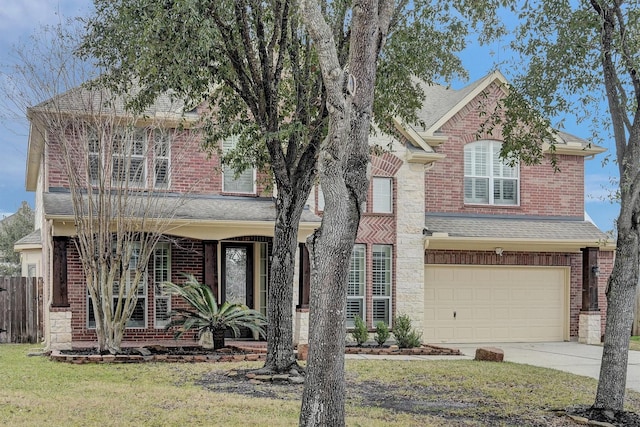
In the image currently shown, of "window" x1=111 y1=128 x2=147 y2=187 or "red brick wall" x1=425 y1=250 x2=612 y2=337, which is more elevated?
"window" x1=111 y1=128 x2=147 y2=187

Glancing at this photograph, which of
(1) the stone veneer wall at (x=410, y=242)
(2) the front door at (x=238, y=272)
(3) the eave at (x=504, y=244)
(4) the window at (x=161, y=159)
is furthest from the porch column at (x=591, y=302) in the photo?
(4) the window at (x=161, y=159)

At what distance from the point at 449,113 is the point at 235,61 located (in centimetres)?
1020

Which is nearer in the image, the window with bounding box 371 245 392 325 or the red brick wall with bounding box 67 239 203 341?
the red brick wall with bounding box 67 239 203 341

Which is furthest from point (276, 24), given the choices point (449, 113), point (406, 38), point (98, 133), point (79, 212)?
point (449, 113)

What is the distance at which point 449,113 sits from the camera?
21.1 m

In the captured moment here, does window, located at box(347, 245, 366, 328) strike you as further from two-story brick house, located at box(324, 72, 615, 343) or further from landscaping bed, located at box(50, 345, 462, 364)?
landscaping bed, located at box(50, 345, 462, 364)

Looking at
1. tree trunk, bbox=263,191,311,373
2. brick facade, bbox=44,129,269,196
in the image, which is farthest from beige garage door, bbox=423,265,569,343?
tree trunk, bbox=263,191,311,373

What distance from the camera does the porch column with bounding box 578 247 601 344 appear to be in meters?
21.1

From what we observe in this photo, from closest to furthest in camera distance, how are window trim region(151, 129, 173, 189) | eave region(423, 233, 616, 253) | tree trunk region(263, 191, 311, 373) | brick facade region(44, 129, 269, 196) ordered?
tree trunk region(263, 191, 311, 373) < window trim region(151, 129, 173, 189) < brick facade region(44, 129, 269, 196) < eave region(423, 233, 616, 253)

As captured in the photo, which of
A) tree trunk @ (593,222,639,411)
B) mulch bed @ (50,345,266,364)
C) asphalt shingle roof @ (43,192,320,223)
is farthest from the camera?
asphalt shingle roof @ (43,192,320,223)

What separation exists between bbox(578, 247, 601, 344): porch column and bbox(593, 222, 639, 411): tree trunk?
38.3ft

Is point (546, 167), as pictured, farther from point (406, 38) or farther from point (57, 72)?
point (57, 72)

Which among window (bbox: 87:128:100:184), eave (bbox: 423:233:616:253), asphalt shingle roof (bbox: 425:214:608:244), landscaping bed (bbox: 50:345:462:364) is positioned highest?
window (bbox: 87:128:100:184)

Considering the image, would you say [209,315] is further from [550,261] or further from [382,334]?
[550,261]
